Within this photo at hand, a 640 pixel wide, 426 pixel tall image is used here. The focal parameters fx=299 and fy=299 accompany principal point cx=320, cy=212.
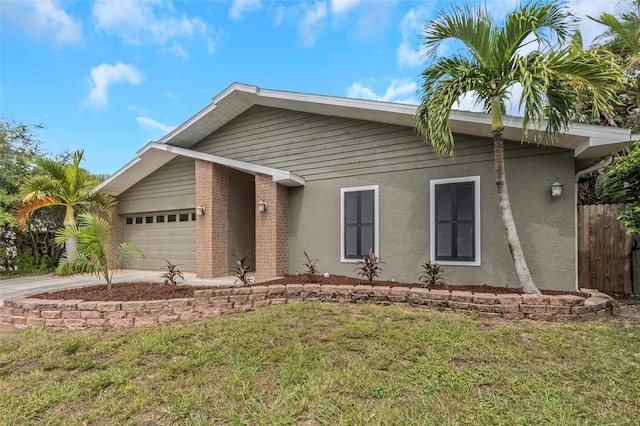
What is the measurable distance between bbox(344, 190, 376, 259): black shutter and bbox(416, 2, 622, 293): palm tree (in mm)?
2277

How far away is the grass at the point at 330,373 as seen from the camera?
2354 millimetres

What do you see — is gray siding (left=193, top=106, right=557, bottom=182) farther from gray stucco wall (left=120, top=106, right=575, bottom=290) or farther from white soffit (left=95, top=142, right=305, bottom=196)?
white soffit (left=95, top=142, right=305, bottom=196)

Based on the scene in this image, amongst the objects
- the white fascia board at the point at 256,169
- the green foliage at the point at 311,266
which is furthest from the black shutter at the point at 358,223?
the white fascia board at the point at 256,169

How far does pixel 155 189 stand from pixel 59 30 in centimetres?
551

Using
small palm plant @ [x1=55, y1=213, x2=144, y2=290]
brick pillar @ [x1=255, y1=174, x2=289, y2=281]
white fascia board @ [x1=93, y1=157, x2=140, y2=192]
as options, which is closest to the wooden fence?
brick pillar @ [x1=255, y1=174, x2=289, y2=281]

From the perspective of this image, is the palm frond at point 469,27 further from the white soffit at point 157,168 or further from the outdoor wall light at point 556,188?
the white soffit at point 157,168

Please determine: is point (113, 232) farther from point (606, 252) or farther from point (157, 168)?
point (606, 252)

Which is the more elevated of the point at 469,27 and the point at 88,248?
the point at 469,27

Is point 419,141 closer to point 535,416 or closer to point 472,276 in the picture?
point 472,276

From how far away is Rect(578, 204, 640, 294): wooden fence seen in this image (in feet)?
20.1

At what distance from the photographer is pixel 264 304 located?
16.6 feet

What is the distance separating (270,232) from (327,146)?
8.41ft

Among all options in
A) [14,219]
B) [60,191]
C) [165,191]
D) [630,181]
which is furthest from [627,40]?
[14,219]

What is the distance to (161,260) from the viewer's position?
9.99m
